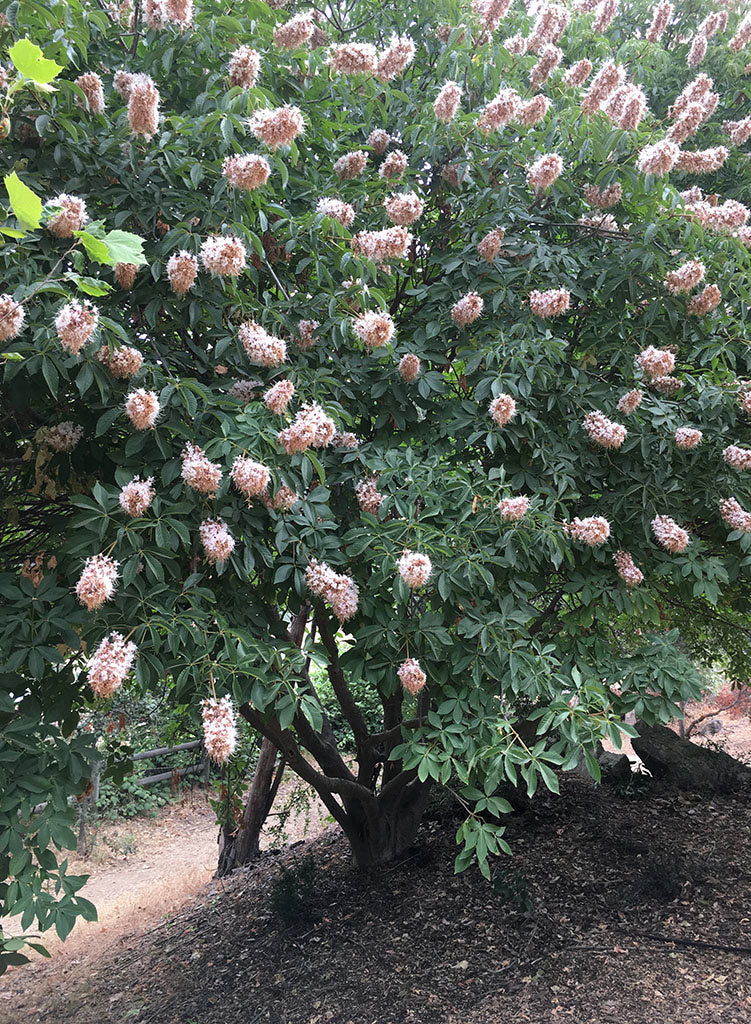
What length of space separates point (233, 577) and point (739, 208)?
269 centimetres

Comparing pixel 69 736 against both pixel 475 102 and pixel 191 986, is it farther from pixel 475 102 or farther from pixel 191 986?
pixel 475 102

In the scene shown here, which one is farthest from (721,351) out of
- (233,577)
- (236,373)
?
(233,577)

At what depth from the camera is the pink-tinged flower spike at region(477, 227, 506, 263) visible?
3086 mm

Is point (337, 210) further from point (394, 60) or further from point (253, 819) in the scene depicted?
point (253, 819)

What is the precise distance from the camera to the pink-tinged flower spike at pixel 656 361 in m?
3.02

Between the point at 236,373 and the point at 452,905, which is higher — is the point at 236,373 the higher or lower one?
the higher one

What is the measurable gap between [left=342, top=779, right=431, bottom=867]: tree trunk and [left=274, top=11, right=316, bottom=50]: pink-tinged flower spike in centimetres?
392

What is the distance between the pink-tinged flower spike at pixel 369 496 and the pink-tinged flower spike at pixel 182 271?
3.06 feet

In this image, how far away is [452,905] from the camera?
4070 millimetres

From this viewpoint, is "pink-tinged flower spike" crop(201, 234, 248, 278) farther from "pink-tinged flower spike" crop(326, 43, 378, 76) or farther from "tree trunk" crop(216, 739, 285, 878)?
"tree trunk" crop(216, 739, 285, 878)

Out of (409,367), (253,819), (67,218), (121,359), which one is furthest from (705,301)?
(253,819)

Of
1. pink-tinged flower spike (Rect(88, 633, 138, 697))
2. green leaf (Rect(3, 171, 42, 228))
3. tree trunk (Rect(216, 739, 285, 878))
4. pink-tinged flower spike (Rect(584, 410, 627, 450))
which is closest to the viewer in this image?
green leaf (Rect(3, 171, 42, 228))

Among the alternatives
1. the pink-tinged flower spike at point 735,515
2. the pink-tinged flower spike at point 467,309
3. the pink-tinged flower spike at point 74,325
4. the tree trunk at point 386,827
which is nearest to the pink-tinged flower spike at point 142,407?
the pink-tinged flower spike at point 74,325

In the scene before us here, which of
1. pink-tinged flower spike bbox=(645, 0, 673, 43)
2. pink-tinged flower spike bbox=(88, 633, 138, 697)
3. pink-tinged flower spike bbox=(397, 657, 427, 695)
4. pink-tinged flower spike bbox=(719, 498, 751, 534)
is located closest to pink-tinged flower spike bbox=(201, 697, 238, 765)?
pink-tinged flower spike bbox=(88, 633, 138, 697)
